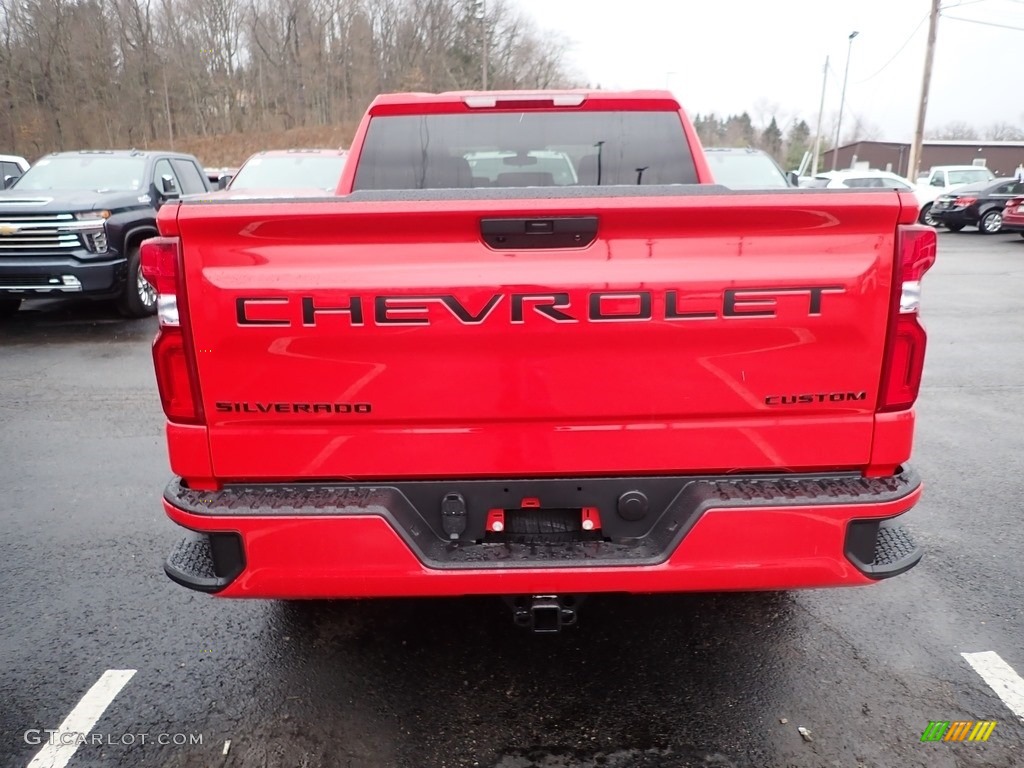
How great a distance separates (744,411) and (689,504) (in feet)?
1.05

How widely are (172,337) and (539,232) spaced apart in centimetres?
110

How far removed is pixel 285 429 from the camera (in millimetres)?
2150

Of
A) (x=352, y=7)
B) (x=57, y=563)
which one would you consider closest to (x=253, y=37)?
(x=352, y=7)

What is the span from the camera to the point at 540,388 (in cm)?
211

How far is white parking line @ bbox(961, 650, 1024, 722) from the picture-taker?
8.46 feet

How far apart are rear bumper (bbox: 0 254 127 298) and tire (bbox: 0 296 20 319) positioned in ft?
3.62

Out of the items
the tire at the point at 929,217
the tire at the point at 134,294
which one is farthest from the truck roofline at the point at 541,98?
the tire at the point at 929,217

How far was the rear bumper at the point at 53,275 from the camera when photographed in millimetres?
8391

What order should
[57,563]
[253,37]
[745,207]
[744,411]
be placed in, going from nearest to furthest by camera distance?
[745,207]
[744,411]
[57,563]
[253,37]

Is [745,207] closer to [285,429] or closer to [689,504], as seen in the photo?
[689,504]

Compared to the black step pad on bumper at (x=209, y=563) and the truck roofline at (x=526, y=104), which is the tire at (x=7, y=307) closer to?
the truck roofline at (x=526, y=104)

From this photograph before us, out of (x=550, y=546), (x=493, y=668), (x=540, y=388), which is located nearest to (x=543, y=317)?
(x=540, y=388)

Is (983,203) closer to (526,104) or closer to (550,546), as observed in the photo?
(526,104)

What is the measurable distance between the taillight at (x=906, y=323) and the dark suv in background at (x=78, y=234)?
7888mm
